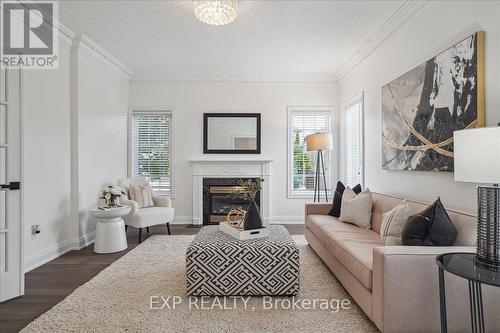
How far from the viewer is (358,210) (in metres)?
3.30

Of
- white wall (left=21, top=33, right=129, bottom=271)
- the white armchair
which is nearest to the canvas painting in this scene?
the white armchair

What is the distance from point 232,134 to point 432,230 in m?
4.00

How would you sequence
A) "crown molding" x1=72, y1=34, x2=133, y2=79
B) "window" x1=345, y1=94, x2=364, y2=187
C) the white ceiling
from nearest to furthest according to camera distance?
the white ceiling, "crown molding" x1=72, y1=34, x2=133, y2=79, "window" x1=345, y1=94, x2=364, y2=187

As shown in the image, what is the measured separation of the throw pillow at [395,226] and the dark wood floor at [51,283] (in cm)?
280

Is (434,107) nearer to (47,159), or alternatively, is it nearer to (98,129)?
(47,159)

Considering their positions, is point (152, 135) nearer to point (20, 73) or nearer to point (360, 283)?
point (20, 73)

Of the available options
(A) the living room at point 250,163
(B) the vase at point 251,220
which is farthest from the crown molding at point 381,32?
(B) the vase at point 251,220

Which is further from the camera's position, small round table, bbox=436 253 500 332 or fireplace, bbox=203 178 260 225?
fireplace, bbox=203 178 260 225

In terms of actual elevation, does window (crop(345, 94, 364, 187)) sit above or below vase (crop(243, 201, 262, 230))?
above

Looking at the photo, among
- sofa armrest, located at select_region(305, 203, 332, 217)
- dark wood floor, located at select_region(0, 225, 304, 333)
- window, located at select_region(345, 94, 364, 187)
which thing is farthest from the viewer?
window, located at select_region(345, 94, 364, 187)

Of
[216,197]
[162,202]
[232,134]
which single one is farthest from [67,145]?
[232,134]

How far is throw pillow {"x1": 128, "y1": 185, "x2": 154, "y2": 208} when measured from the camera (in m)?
4.58

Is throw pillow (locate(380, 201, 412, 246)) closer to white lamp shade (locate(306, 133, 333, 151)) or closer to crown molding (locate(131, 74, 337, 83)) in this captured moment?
white lamp shade (locate(306, 133, 333, 151))

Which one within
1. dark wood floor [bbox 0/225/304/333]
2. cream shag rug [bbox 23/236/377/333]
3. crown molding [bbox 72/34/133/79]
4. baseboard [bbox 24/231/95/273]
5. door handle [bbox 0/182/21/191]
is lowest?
dark wood floor [bbox 0/225/304/333]
